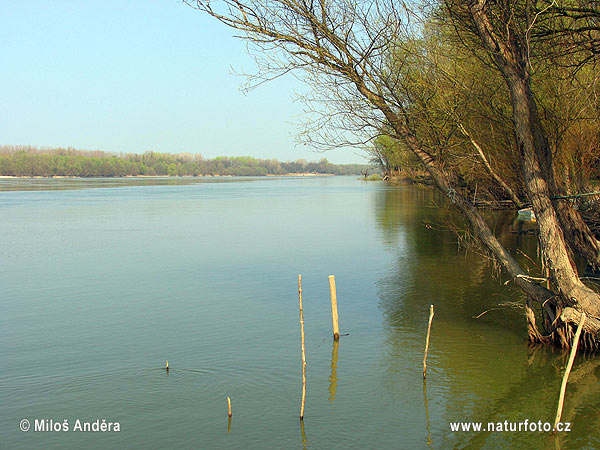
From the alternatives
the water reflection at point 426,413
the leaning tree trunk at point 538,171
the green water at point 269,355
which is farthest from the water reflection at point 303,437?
the leaning tree trunk at point 538,171

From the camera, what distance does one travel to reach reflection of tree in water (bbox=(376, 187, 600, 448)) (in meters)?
8.91

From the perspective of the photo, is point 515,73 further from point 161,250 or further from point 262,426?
point 161,250

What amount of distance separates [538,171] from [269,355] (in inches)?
229

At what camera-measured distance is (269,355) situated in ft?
38.5

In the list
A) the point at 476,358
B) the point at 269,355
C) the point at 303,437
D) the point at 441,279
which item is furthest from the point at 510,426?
the point at 441,279

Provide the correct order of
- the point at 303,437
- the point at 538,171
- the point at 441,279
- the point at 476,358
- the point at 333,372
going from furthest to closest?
the point at 441,279 < the point at 476,358 < the point at 333,372 < the point at 538,171 < the point at 303,437

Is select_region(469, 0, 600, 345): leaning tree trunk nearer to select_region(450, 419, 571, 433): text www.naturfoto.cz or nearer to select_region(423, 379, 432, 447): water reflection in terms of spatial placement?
select_region(450, 419, 571, 433): text www.naturfoto.cz

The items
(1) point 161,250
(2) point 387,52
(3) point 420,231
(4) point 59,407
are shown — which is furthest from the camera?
(3) point 420,231

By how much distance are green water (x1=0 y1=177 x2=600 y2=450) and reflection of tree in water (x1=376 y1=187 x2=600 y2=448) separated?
0.12 ft

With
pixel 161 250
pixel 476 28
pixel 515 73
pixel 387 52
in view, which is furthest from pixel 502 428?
pixel 161 250

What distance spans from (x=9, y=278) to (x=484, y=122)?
14508 millimetres

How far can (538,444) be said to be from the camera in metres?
8.20

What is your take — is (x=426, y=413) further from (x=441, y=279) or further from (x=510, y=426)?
(x=441, y=279)

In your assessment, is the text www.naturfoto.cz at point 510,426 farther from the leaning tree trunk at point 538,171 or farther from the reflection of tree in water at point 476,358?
the leaning tree trunk at point 538,171
